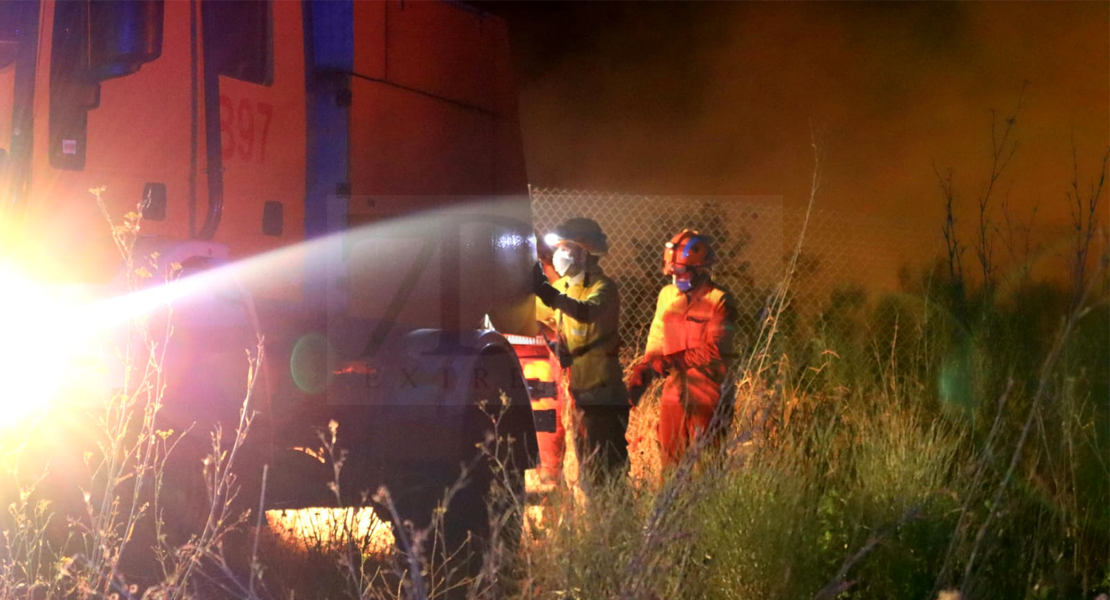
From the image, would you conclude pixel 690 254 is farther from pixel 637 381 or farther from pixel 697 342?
pixel 637 381

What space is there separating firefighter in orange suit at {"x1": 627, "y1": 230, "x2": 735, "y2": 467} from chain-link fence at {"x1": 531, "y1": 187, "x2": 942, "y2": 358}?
2914 mm

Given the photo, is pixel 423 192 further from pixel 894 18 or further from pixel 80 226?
pixel 894 18

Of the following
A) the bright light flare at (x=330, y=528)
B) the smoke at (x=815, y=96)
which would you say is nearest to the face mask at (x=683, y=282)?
the bright light flare at (x=330, y=528)

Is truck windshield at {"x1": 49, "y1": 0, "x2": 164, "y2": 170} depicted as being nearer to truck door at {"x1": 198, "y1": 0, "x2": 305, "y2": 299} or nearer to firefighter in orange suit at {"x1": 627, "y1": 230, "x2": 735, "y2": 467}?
truck door at {"x1": 198, "y1": 0, "x2": 305, "y2": 299}

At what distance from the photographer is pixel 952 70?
1116 centimetres

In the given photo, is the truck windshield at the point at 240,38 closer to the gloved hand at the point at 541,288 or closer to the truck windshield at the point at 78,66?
the truck windshield at the point at 78,66

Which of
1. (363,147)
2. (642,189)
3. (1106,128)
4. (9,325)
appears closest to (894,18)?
(1106,128)

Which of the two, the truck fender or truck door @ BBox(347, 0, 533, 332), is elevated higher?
truck door @ BBox(347, 0, 533, 332)

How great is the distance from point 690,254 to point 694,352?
1.81ft

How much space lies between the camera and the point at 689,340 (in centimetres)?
632

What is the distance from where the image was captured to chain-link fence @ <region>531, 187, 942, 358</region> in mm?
9492

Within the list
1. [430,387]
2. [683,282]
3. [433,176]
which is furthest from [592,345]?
[430,387]

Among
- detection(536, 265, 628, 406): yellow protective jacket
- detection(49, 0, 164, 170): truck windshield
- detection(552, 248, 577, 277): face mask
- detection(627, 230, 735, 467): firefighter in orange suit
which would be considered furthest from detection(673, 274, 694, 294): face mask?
detection(49, 0, 164, 170): truck windshield

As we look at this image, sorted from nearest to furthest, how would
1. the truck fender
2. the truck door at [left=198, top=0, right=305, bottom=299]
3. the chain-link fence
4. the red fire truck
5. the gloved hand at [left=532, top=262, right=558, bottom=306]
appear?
the red fire truck → the truck door at [left=198, top=0, right=305, bottom=299] → the truck fender → the gloved hand at [left=532, top=262, right=558, bottom=306] → the chain-link fence
